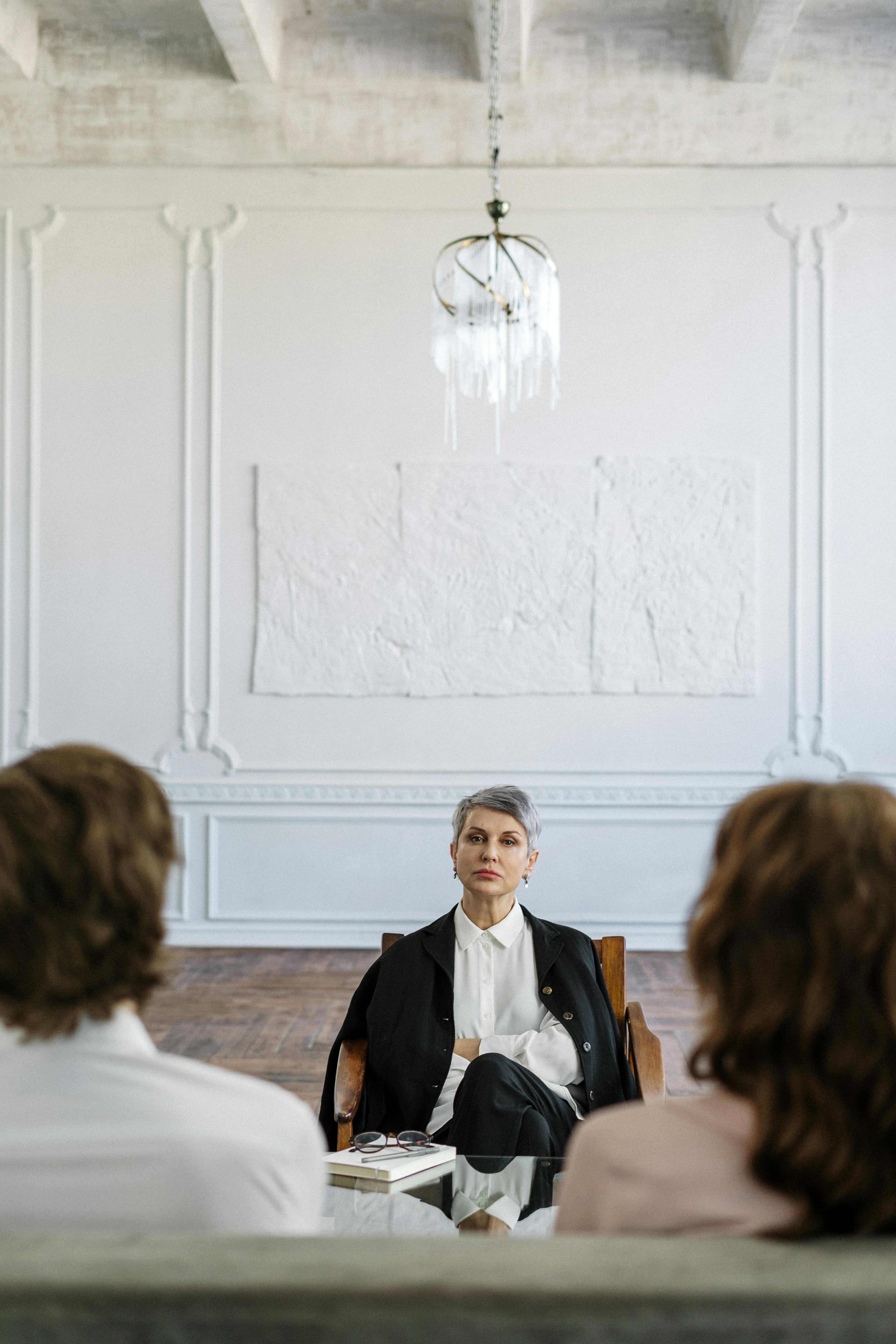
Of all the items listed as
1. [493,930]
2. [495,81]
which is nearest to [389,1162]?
[493,930]

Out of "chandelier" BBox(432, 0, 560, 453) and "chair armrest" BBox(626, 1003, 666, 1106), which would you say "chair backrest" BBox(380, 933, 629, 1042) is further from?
"chandelier" BBox(432, 0, 560, 453)

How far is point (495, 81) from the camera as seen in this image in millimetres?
6074

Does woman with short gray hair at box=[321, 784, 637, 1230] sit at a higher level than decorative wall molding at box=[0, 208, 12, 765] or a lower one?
lower

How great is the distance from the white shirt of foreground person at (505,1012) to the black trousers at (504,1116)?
55 millimetres

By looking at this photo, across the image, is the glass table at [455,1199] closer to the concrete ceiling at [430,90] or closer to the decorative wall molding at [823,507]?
the decorative wall molding at [823,507]

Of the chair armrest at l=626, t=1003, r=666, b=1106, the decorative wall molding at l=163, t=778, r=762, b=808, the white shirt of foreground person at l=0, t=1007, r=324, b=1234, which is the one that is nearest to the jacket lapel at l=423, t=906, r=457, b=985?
the chair armrest at l=626, t=1003, r=666, b=1106

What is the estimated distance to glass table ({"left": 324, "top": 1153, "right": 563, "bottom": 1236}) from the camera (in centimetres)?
192

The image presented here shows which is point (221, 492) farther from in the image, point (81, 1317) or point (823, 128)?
point (81, 1317)

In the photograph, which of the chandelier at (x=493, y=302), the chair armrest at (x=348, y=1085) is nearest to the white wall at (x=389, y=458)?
the chandelier at (x=493, y=302)

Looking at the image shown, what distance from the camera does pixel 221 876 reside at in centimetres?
658

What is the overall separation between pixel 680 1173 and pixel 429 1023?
163 cm

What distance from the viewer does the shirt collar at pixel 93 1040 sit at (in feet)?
3.81

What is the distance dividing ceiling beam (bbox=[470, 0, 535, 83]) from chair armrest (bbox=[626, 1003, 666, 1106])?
5.13 m

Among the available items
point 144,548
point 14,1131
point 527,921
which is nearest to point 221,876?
point 144,548
